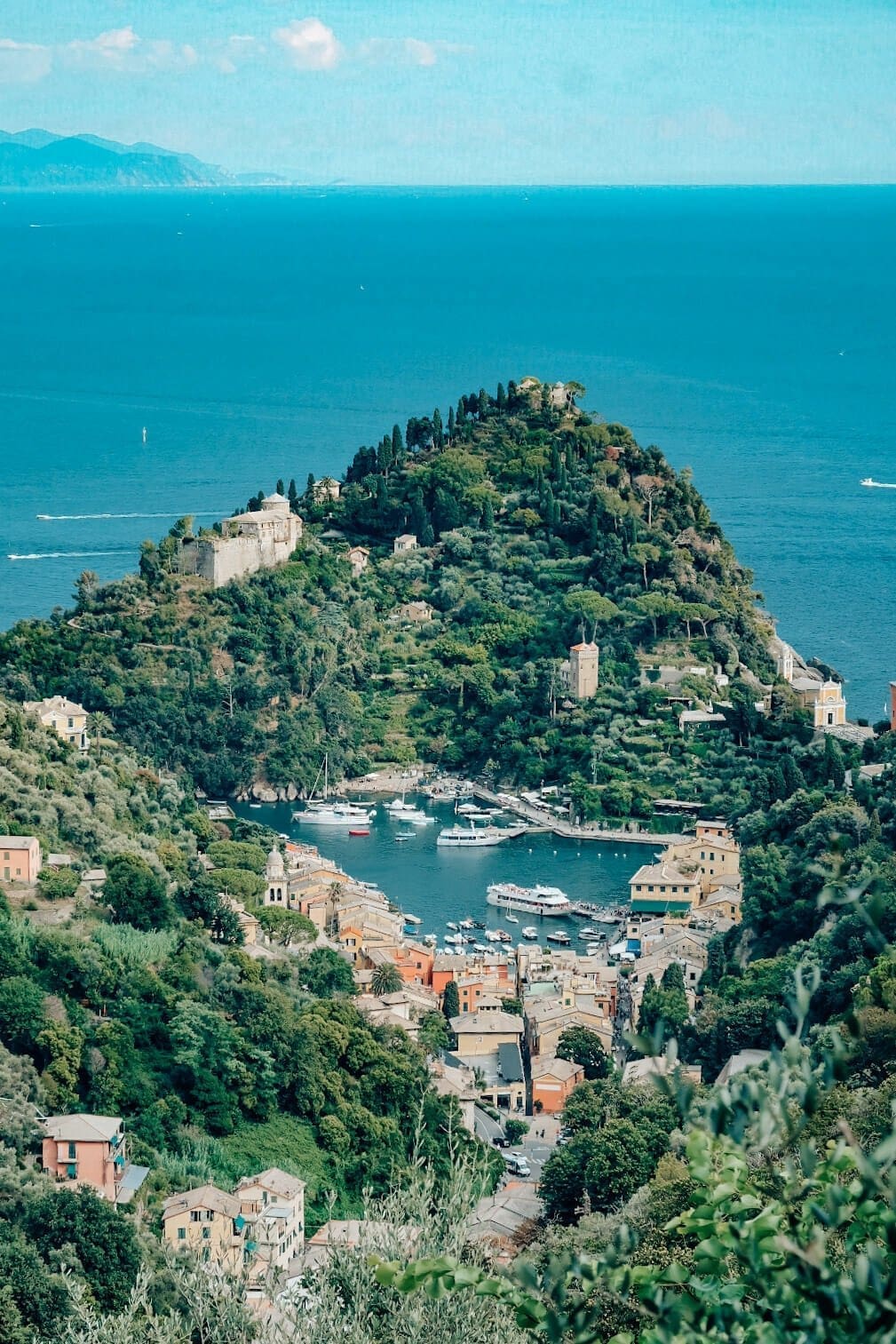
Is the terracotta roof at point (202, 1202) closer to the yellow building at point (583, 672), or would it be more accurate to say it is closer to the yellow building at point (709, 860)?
the yellow building at point (709, 860)

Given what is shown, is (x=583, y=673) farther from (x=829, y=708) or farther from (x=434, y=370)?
(x=434, y=370)

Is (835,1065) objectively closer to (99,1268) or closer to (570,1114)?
(99,1268)

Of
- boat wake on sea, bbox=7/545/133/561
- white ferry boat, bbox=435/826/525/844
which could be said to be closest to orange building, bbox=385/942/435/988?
white ferry boat, bbox=435/826/525/844

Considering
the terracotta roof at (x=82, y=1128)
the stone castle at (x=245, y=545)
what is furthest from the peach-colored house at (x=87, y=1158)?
the stone castle at (x=245, y=545)

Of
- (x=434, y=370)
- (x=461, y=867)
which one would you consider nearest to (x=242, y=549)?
(x=461, y=867)

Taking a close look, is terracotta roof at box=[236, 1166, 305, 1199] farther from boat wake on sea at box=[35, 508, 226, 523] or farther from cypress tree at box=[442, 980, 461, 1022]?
boat wake on sea at box=[35, 508, 226, 523]

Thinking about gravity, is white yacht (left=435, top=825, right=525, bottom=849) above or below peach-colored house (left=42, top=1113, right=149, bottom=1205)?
above
